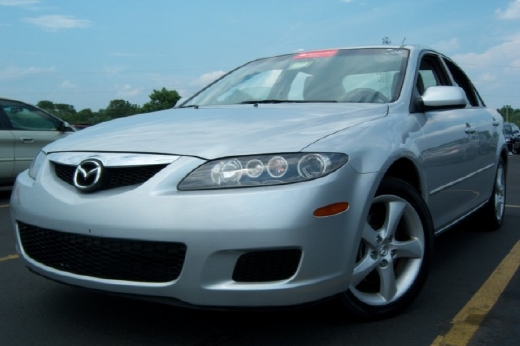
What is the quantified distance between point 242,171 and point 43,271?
1.12m

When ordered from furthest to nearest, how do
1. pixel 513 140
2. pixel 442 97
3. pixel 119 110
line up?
pixel 513 140
pixel 119 110
pixel 442 97

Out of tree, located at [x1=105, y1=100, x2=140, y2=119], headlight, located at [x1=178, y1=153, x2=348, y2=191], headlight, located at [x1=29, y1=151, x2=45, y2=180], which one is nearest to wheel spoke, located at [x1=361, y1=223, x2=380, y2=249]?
headlight, located at [x1=178, y1=153, x2=348, y2=191]

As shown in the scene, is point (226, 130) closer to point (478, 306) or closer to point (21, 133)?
point (478, 306)

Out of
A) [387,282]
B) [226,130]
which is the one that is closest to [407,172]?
[387,282]


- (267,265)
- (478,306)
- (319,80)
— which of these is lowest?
(478,306)

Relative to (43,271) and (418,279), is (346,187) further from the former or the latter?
(43,271)

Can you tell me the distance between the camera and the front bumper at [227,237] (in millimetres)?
2414

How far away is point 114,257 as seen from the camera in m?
2.55

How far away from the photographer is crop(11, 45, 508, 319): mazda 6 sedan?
8.00 feet

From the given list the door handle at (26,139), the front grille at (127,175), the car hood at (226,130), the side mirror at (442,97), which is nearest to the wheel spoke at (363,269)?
the car hood at (226,130)

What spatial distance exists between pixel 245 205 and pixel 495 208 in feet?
12.5

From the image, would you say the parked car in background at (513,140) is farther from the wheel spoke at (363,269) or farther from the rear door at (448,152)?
the wheel spoke at (363,269)

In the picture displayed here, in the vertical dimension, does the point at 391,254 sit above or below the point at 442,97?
below

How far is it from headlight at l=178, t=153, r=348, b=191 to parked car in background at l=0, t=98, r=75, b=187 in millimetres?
6744
